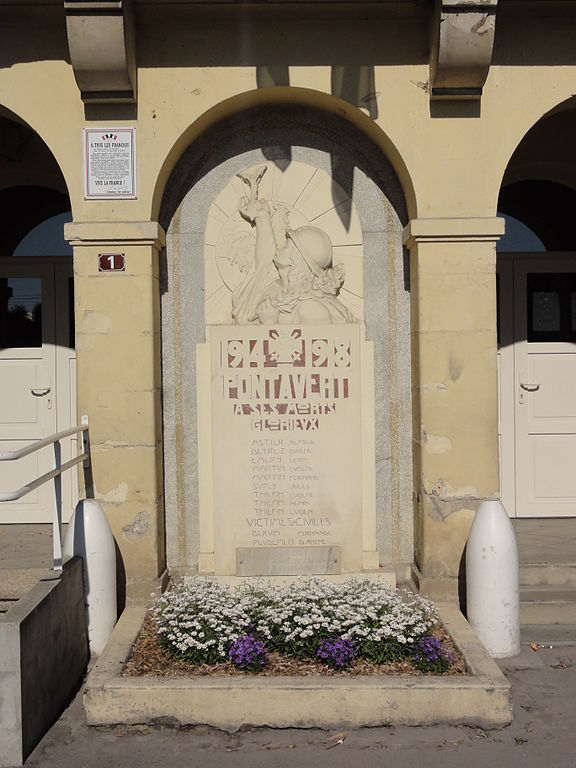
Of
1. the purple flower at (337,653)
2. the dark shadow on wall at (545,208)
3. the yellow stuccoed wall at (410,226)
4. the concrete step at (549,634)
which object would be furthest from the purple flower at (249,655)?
the dark shadow on wall at (545,208)

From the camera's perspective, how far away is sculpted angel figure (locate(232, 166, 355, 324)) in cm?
501

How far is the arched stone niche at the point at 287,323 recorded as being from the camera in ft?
16.4

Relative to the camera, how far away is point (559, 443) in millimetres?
6156

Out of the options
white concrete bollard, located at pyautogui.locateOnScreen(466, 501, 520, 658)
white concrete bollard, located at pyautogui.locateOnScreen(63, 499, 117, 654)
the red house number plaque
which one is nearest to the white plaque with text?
the red house number plaque

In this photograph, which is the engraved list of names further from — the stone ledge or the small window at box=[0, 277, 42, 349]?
the small window at box=[0, 277, 42, 349]

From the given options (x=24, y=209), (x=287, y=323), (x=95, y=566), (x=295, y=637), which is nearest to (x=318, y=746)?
(x=295, y=637)

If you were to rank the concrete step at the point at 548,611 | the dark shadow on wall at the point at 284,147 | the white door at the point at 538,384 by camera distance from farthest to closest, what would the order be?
1. the white door at the point at 538,384
2. the dark shadow on wall at the point at 284,147
3. the concrete step at the point at 548,611

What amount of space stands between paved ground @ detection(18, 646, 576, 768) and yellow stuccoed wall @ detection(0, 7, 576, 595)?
1.38m

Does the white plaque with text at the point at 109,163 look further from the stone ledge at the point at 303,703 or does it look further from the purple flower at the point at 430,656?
the purple flower at the point at 430,656

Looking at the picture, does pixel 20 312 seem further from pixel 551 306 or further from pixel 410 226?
pixel 551 306

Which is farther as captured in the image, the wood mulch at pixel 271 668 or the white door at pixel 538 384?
the white door at pixel 538 384

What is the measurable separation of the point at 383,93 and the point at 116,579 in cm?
358

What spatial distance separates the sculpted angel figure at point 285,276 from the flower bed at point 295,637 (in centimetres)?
188

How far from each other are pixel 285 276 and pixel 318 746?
295cm
